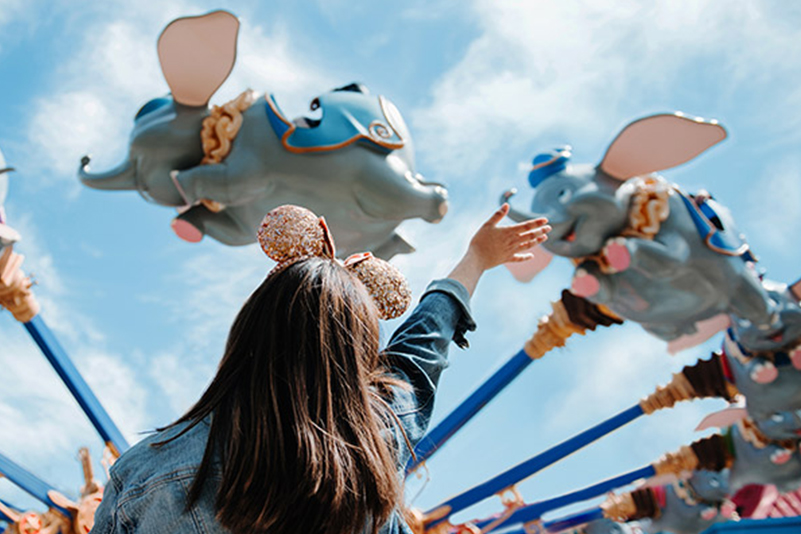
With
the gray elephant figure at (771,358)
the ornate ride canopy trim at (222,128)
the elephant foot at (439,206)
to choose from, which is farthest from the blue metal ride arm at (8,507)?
the gray elephant figure at (771,358)

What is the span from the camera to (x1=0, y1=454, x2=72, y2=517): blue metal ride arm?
13.9ft

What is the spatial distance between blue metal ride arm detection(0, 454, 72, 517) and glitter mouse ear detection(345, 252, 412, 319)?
3.94m

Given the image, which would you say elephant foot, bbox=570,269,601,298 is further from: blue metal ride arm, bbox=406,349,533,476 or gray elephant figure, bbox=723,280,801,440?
gray elephant figure, bbox=723,280,801,440

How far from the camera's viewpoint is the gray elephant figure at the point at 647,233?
4020 mm

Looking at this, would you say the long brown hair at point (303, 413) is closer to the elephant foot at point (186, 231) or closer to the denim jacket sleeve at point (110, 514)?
the denim jacket sleeve at point (110, 514)

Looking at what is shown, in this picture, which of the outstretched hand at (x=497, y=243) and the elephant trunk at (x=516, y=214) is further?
the elephant trunk at (x=516, y=214)

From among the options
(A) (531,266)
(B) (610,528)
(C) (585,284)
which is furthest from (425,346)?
(B) (610,528)

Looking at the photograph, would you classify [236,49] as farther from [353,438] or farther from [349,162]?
[353,438]

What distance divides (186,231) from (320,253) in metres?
2.79

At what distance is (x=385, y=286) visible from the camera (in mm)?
1024

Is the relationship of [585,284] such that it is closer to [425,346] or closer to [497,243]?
[497,243]

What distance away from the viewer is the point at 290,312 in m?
0.84

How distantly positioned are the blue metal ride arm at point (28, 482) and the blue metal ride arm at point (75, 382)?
0.42 m

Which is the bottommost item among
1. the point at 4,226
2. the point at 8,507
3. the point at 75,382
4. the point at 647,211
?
the point at 647,211
